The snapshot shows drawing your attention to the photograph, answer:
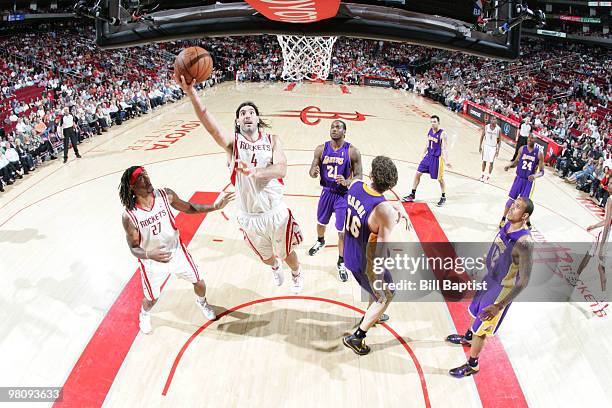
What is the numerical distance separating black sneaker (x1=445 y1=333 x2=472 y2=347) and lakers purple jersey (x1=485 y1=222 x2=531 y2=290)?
3.03 ft

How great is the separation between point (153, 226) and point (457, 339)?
10.2 ft

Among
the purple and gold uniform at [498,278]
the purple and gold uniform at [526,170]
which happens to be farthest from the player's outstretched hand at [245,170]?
the purple and gold uniform at [526,170]

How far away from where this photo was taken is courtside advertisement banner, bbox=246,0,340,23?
350 centimetres

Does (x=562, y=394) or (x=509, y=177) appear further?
(x=509, y=177)

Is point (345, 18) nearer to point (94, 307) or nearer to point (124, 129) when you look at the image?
point (94, 307)

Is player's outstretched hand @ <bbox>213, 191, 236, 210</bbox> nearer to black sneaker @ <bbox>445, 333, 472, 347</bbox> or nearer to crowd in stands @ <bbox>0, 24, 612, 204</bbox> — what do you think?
black sneaker @ <bbox>445, 333, 472, 347</bbox>

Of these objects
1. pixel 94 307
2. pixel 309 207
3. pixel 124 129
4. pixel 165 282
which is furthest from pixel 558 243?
pixel 124 129

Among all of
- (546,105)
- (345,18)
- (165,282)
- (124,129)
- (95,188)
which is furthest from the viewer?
(546,105)

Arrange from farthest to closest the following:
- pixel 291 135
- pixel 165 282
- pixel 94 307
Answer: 1. pixel 291 135
2. pixel 165 282
3. pixel 94 307

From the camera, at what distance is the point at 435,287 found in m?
5.26

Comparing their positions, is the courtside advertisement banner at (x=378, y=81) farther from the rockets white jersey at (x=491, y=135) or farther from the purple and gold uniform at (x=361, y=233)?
the purple and gold uniform at (x=361, y=233)

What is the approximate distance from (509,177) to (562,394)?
6.68 meters

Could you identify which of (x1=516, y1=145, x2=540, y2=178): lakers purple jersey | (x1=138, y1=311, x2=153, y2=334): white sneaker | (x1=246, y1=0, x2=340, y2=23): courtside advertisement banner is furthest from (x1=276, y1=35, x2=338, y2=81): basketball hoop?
(x1=138, y1=311, x2=153, y2=334): white sneaker

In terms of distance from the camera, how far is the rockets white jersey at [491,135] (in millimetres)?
8531
